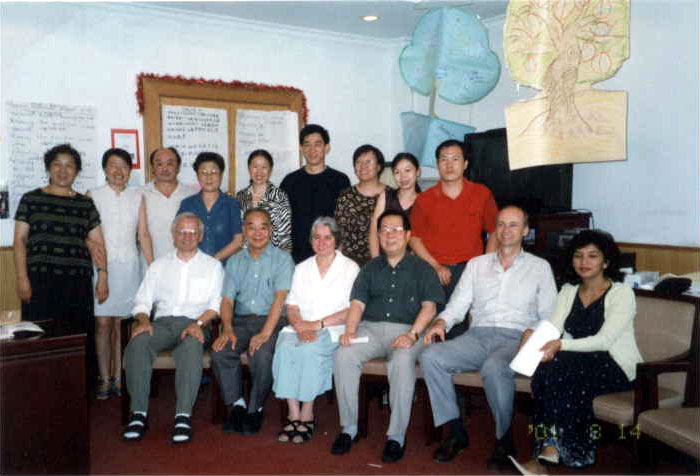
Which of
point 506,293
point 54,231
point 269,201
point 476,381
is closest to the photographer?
point 476,381

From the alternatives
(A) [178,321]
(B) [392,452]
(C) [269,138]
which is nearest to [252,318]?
(A) [178,321]

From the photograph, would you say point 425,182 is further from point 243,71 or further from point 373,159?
point 373,159

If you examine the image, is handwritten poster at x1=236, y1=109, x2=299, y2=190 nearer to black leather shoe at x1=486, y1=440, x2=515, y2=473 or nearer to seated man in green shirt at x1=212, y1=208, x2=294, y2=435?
seated man in green shirt at x1=212, y1=208, x2=294, y2=435

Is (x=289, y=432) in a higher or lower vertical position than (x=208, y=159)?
lower

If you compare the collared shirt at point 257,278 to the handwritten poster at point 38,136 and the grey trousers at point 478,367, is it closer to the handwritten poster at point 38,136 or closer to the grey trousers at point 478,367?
the grey trousers at point 478,367

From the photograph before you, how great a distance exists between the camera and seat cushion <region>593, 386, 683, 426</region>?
2834 mm

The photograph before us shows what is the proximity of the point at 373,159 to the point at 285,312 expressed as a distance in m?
1.07

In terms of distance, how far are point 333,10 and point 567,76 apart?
3.55m

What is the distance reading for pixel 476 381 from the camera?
3232 mm

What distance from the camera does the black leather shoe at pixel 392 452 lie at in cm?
318

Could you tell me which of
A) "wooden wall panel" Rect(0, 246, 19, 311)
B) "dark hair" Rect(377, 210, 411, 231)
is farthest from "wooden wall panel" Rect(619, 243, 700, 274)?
"wooden wall panel" Rect(0, 246, 19, 311)

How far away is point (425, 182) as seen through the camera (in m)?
6.47

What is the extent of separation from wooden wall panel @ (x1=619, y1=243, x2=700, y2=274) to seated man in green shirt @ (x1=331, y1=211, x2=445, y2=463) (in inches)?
80.5

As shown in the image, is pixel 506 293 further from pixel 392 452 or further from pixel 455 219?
pixel 392 452
